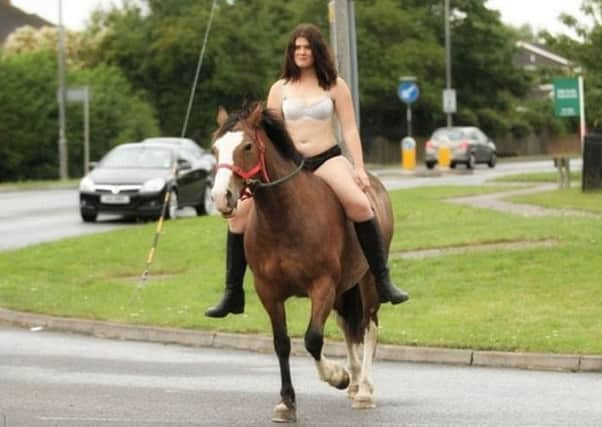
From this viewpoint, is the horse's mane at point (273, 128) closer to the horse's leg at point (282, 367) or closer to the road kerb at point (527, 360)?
the horse's leg at point (282, 367)

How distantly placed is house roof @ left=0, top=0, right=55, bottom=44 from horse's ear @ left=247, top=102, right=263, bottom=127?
11991 cm

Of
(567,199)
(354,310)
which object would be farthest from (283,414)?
(567,199)


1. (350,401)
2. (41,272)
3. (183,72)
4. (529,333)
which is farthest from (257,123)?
(183,72)

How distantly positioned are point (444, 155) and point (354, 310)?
5116cm

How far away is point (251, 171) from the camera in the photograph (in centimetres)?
1031

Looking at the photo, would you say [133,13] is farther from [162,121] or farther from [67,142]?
[67,142]

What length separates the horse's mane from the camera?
1044 cm

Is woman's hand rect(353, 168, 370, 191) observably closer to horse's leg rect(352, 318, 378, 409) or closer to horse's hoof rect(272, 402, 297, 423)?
horse's leg rect(352, 318, 378, 409)

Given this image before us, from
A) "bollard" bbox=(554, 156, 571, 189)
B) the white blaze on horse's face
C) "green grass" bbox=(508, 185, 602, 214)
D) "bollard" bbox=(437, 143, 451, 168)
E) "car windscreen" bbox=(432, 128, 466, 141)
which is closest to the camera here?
the white blaze on horse's face

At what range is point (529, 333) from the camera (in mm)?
15156

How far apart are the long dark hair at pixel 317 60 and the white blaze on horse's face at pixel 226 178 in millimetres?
1149

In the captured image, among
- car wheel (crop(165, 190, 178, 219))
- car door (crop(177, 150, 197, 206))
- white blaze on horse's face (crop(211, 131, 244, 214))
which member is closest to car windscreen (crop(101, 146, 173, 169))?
car door (crop(177, 150, 197, 206))

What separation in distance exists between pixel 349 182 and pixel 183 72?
73283mm

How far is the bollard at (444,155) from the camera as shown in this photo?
206 feet
